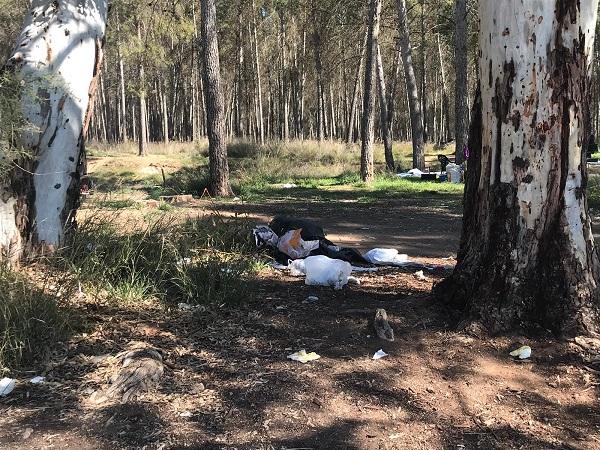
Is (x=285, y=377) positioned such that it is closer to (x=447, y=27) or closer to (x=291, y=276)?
(x=291, y=276)

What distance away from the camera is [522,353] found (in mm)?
3164

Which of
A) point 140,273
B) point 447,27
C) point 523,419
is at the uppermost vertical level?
point 447,27

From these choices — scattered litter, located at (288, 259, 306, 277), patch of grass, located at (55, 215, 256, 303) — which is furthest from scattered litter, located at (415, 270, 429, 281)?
patch of grass, located at (55, 215, 256, 303)

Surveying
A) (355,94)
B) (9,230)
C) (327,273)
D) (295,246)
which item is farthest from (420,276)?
(355,94)

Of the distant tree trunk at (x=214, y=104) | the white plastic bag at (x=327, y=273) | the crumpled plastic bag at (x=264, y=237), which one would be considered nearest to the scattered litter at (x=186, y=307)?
the white plastic bag at (x=327, y=273)

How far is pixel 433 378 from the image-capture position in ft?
9.83

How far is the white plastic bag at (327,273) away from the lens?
4883mm

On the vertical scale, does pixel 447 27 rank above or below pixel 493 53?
above

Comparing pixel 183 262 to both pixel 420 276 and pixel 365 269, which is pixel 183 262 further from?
pixel 420 276

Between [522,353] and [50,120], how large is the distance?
12.9ft

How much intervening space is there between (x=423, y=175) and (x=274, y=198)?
6.20 metres

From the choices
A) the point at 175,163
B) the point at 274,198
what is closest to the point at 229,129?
the point at 175,163

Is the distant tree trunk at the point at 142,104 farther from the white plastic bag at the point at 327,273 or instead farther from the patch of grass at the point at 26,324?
the patch of grass at the point at 26,324

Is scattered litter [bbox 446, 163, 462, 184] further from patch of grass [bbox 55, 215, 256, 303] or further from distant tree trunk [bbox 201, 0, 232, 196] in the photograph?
patch of grass [bbox 55, 215, 256, 303]
